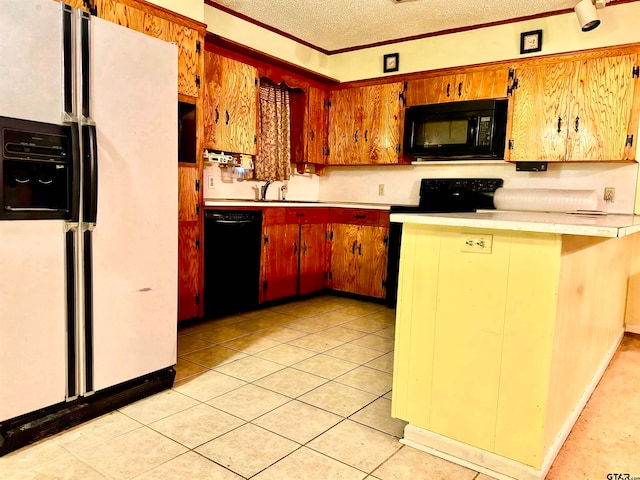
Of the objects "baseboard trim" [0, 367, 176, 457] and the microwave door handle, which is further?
the microwave door handle

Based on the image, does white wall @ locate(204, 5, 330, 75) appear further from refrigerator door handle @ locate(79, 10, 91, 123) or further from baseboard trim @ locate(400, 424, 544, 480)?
baseboard trim @ locate(400, 424, 544, 480)

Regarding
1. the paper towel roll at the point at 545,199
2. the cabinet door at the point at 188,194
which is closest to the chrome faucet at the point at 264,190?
the cabinet door at the point at 188,194

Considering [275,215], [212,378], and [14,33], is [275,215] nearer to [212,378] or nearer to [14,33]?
[212,378]

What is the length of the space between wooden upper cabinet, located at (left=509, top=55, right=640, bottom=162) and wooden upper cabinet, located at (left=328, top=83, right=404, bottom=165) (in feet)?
3.76

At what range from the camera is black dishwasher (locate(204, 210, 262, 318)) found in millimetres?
3533

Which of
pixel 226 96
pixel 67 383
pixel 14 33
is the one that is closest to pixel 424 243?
pixel 67 383

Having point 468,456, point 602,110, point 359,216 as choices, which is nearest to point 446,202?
point 359,216

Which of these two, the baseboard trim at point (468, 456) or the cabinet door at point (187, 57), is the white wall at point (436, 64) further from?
the baseboard trim at point (468, 456)

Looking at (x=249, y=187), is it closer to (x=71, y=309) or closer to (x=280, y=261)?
(x=280, y=261)

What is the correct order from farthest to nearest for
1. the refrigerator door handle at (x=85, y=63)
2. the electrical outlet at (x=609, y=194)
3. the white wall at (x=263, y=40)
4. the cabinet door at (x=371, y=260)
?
the cabinet door at (x=371, y=260) → the white wall at (x=263, y=40) → the electrical outlet at (x=609, y=194) → the refrigerator door handle at (x=85, y=63)

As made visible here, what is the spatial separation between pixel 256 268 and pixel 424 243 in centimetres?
232

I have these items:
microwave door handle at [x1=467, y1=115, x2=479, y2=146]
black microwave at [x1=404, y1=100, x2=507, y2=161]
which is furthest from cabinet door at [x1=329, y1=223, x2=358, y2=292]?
microwave door handle at [x1=467, y1=115, x2=479, y2=146]

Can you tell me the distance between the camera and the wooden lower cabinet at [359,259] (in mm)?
4336

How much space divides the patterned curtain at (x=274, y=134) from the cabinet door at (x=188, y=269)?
1238 millimetres
